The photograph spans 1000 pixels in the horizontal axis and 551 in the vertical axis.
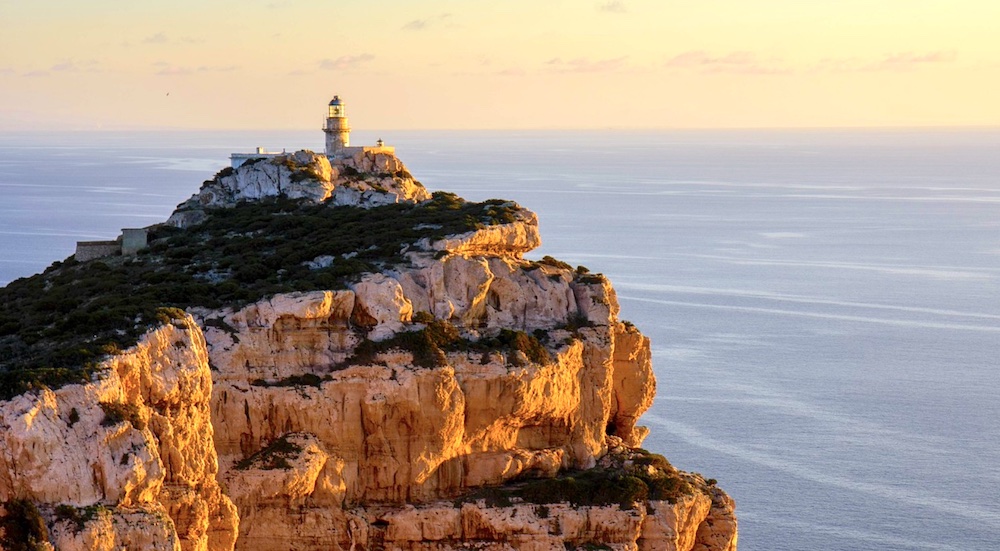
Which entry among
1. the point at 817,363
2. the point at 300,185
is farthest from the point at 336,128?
the point at 817,363

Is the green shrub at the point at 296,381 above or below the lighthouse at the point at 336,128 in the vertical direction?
below

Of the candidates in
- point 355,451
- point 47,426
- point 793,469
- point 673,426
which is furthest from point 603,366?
point 673,426

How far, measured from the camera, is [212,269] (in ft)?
143

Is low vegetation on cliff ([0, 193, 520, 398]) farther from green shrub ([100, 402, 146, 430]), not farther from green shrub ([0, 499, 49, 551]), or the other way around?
green shrub ([0, 499, 49, 551])

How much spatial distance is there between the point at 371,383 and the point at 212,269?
6.89 m

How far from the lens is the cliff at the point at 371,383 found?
31.8 metres

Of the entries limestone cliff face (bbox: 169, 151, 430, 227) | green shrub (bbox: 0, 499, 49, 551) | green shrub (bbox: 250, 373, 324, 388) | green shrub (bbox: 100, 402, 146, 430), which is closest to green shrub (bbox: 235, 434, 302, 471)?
green shrub (bbox: 250, 373, 324, 388)

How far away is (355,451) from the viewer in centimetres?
3891

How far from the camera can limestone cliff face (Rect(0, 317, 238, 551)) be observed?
27.5 meters

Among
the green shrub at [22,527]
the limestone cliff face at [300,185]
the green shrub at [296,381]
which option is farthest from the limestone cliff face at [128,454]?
the limestone cliff face at [300,185]

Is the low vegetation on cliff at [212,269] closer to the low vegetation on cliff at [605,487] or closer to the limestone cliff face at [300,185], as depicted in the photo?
the limestone cliff face at [300,185]

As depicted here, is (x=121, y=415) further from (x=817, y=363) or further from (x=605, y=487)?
(x=817, y=363)

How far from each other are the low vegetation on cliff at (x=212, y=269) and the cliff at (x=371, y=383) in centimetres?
10

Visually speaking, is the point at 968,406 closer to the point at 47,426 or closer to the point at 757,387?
the point at 757,387
